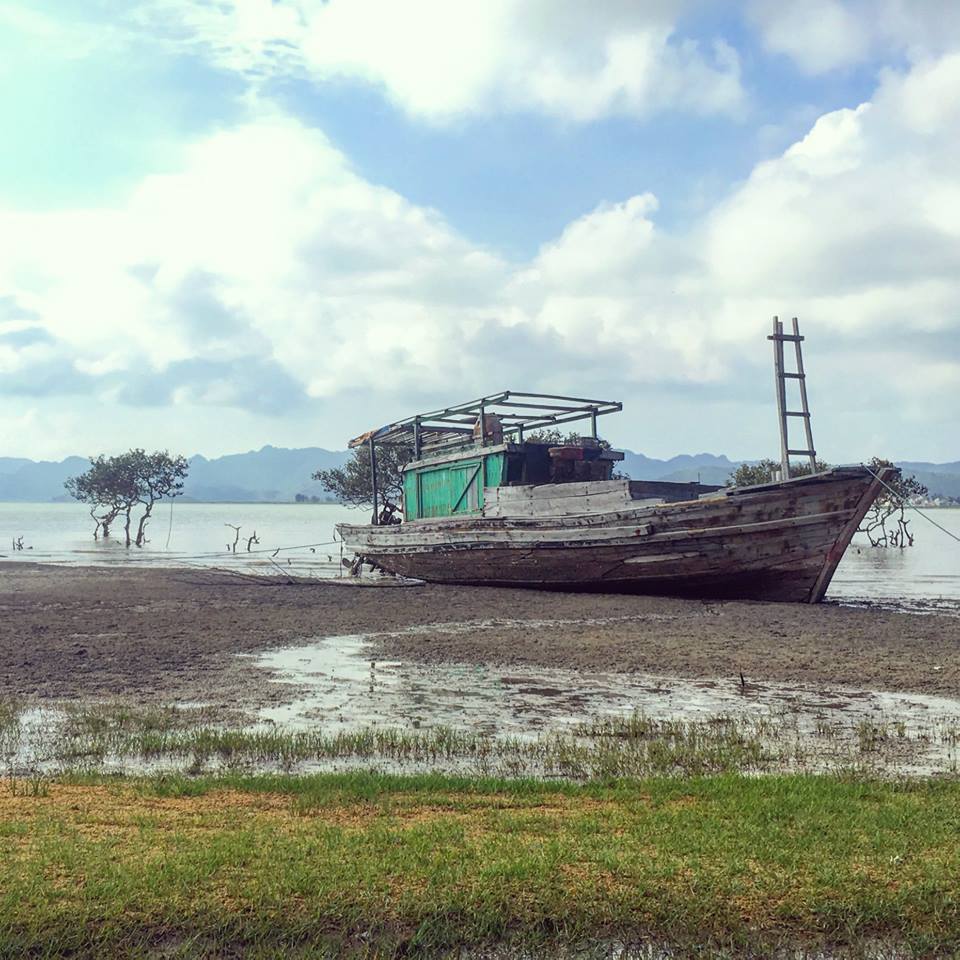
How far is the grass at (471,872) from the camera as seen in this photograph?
4.26 m

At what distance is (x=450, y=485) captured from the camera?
26.8 m

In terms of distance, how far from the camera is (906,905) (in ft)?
14.6

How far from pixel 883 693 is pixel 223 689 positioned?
7.05m

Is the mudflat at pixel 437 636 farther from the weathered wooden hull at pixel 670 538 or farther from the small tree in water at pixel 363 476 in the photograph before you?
the small tree in water at pixel 363 476

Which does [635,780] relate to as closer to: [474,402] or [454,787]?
[454,787]

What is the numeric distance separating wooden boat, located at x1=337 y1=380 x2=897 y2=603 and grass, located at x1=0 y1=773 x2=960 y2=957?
13196 millimetres

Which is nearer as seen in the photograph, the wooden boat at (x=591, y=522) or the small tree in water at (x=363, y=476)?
the wooden boat at (x=591, y=522)

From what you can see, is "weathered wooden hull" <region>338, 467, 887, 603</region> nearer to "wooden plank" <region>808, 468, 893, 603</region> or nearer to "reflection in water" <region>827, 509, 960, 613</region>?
"wooden plank" <region>808, 468, 893, 603</region>

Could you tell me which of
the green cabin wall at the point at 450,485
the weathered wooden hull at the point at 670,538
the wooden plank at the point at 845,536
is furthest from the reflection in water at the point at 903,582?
the green cabin wall at the point at 450,485

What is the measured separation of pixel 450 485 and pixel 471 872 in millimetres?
22122

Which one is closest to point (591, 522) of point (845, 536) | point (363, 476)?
point (845, 536)

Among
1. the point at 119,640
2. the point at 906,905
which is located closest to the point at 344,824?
the point at 906,905

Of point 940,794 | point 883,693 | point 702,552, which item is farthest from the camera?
point 702,552

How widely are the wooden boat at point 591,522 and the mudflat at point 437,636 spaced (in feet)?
2.47
